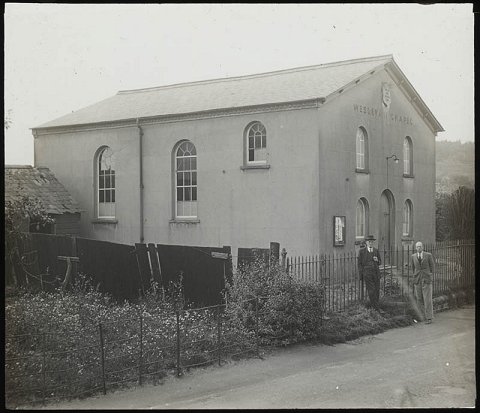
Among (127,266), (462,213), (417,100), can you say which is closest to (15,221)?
(127,266)

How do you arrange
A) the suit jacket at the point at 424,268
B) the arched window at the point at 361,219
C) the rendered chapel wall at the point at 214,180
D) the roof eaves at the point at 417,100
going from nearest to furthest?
the suit jacket at the point at 424,268, the rendered chapel wall at the point at 214,180, the arched window at the point at 361,219, the roof eaves at the point at 417,100

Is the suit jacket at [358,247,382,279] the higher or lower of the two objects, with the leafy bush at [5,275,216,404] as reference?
higher

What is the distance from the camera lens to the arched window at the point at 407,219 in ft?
79.3

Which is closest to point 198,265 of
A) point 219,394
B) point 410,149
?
point 219,394

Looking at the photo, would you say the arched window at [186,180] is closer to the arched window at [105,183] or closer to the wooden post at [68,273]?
the arched window at [105,183]

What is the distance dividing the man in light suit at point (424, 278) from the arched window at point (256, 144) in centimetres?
645

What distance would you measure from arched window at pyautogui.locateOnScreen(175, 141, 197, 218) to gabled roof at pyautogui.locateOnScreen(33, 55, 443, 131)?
1.38 meters

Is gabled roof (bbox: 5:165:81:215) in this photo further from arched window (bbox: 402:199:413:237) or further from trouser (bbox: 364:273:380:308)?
arched window (bbox: 402:199:413:237)

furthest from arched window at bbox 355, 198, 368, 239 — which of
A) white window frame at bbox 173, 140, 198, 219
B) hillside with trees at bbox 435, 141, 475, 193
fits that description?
white window frame at bbox 173, 140, 198, 219

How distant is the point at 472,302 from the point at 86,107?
17.4 m

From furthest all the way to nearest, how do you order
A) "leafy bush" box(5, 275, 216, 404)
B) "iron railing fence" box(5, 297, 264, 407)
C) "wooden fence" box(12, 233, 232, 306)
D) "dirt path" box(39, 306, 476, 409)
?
"wooden fence" box(12, 233, 232, 306)
"leafy bush" box(5, 275, 216, 404)
"iron railing fence" box(5, 297, 264, 407)
"dirt path" box(39, 306, 476, 409)

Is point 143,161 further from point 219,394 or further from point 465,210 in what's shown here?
point 219,394

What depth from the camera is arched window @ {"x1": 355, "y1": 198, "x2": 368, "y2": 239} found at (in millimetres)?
21547

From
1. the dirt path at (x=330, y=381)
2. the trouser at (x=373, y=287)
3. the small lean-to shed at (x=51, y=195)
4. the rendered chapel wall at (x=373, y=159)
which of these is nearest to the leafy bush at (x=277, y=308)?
the dirt path at (x=330, y=381)
